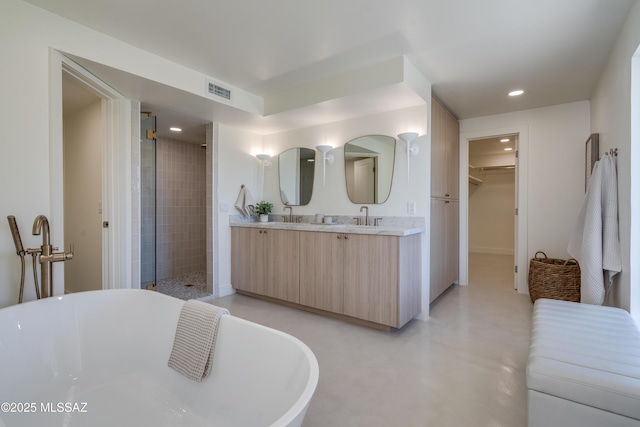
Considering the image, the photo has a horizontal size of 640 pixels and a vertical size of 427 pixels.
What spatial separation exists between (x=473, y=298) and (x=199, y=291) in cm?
340

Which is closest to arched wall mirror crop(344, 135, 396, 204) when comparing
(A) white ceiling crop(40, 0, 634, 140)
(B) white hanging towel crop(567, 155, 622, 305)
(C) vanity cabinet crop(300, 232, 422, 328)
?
(C) vanity cabinet crop(300, 232, 422, 328)

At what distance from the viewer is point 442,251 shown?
140 inches

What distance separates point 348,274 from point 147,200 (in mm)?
2290

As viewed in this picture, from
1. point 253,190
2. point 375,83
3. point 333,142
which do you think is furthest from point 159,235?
point 375,83

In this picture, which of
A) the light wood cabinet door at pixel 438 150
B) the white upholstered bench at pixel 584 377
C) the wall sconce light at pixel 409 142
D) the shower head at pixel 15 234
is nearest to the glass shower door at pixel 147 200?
the shower head at pixel 15 234

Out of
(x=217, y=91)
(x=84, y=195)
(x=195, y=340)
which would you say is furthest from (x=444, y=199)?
(x=84, y=195)

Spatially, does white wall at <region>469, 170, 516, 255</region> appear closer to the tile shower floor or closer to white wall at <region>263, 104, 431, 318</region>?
white wall at <region>263, 104, 431, 318</region>

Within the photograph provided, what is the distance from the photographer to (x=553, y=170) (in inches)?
145

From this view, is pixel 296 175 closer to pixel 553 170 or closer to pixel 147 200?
pixel 147 200

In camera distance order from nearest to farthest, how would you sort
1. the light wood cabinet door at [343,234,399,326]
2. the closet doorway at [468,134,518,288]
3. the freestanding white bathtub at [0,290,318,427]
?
1. the freestanding white bathtub at [0,290,318,427]
2. the light wood cabinet door at [343,234,399,326]
3. the closet doorway at [468,134,518,288]

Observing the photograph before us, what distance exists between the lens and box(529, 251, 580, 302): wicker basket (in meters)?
3.14

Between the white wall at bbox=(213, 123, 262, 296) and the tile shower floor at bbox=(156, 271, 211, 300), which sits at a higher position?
the white wall at bbox=(213, 123, 262, 296)

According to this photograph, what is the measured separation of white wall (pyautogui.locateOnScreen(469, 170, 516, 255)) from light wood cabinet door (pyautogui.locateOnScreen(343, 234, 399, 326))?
18.6 ft

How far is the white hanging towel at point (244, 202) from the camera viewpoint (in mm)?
3871
